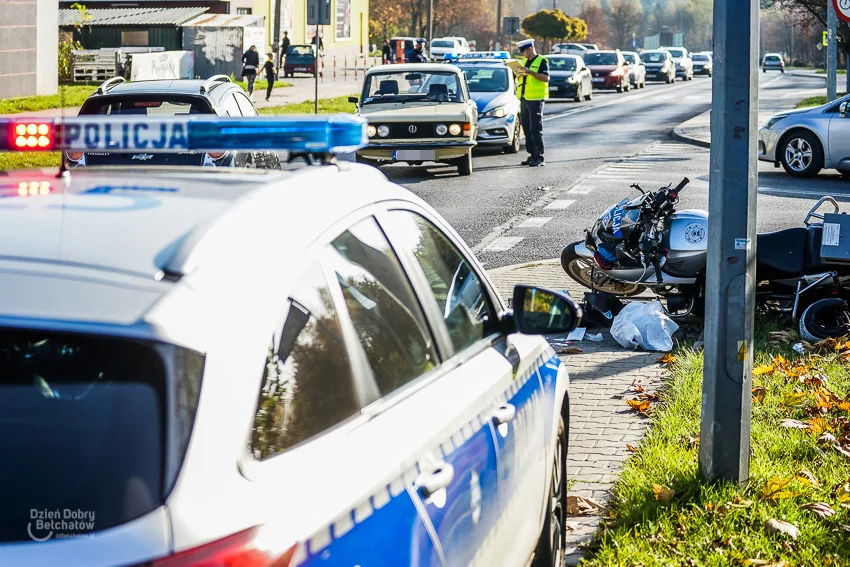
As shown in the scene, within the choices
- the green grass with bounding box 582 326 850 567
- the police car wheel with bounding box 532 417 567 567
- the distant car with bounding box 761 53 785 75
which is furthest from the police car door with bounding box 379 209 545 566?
the distant car with bounding box 761 53 785 75

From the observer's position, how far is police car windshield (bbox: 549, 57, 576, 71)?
141ft

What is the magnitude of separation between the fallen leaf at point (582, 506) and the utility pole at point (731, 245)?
46cm

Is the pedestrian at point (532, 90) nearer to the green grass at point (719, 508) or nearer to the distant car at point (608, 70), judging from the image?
the green grass at point (719, 508)

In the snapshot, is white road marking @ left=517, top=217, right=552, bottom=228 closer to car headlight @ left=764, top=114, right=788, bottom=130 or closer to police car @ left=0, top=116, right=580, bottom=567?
car headlight @ left=764, top=114, right=788, bottom=130

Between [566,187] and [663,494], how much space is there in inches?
517

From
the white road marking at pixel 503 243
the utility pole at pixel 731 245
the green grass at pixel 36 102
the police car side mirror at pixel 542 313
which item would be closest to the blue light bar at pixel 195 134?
the police car side mirror at pixel 542 313

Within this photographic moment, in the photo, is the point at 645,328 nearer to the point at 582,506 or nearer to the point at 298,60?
the point at 582,506

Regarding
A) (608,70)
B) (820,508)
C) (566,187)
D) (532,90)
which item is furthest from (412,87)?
(608,70)

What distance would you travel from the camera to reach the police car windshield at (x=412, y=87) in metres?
19.4

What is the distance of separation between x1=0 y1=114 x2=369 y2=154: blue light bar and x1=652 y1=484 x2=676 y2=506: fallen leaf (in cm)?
270

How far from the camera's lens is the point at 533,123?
2012 centimetres

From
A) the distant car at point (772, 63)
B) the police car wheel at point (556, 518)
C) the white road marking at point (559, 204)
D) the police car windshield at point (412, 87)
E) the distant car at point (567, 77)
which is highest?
the distant car at point (772, 63)

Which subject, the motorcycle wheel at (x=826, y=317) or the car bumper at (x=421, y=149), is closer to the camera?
the motorcycle wheel at (x=826, y=317)

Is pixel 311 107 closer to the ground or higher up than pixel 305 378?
higher up
